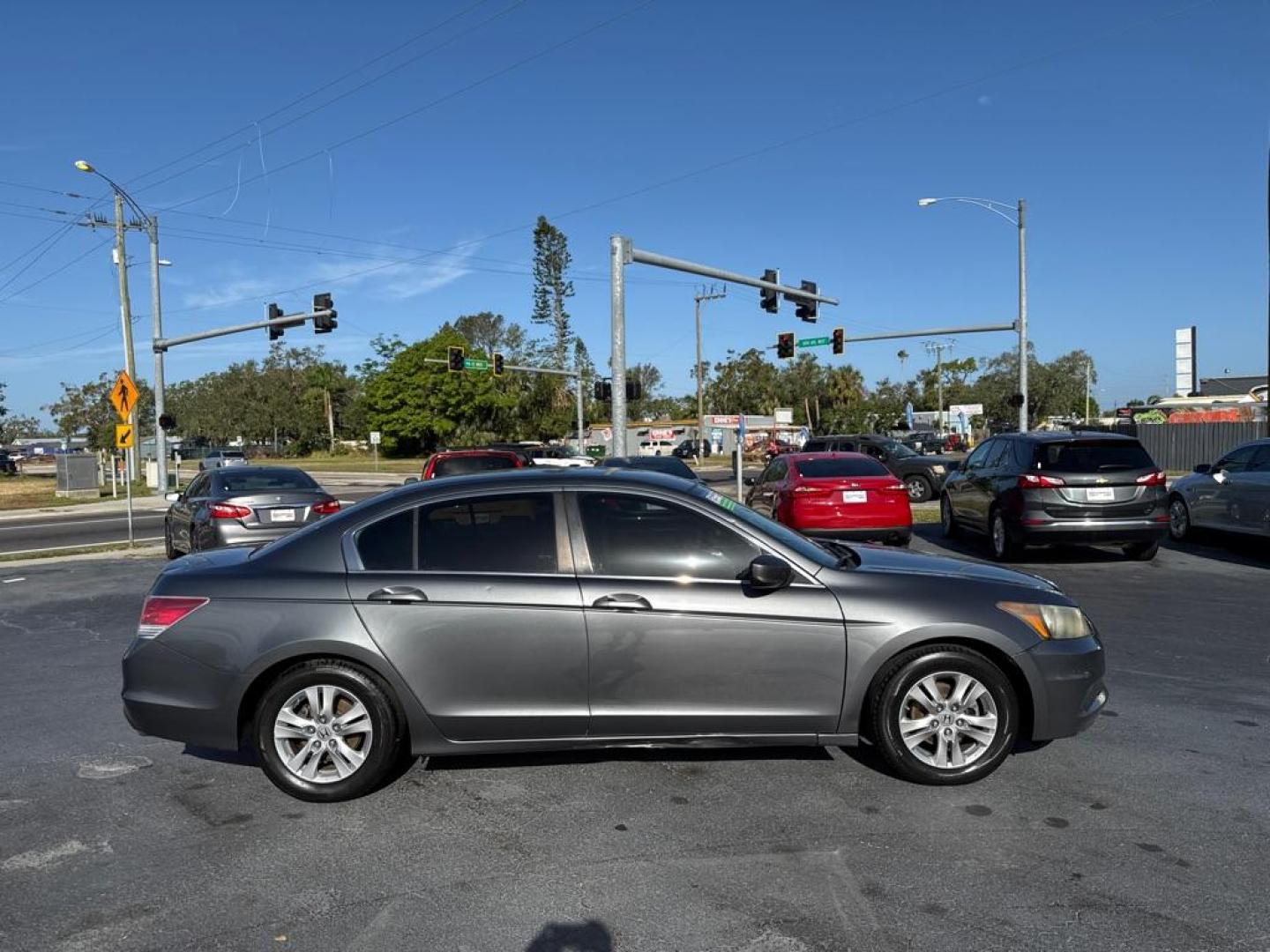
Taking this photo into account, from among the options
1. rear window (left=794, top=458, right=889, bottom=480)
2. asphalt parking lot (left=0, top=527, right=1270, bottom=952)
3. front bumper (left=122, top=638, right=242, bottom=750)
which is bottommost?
asphalt parking lot (left=0, top=527, right=1270, bottom=952)

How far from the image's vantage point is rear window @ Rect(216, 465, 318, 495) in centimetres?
1305

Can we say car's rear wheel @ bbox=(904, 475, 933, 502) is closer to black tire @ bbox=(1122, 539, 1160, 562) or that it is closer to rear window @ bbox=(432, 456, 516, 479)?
black tire @ bbox=(1122, 539, 1160, 562)

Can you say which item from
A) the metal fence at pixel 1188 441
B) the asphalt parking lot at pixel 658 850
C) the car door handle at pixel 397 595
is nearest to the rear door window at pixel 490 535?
the car door handle at pixel 397 595

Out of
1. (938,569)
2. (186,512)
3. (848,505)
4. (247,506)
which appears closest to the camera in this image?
(938,569)

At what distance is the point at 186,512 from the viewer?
13781 millimetres

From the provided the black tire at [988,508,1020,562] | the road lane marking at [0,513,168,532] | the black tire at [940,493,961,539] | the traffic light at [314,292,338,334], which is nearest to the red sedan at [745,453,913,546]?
the black tire at [988,508,1020,562]

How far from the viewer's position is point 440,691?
4.52 m

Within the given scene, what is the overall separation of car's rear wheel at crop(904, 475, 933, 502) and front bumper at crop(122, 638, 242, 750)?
2050 centimetres

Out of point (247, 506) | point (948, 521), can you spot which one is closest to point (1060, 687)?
point (247, 506)

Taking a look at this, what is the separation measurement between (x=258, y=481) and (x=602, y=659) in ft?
33.6

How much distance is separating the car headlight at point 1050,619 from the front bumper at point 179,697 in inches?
148

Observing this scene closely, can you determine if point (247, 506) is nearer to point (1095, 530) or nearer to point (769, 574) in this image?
point (769, 574)

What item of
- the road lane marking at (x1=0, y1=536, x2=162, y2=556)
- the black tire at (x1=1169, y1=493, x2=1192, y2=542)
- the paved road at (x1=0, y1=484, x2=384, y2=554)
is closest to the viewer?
the black tire at (x1=1169, y1=493, x2=1192, y2=542)

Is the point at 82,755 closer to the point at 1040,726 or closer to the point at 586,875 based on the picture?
the point at 586,875
